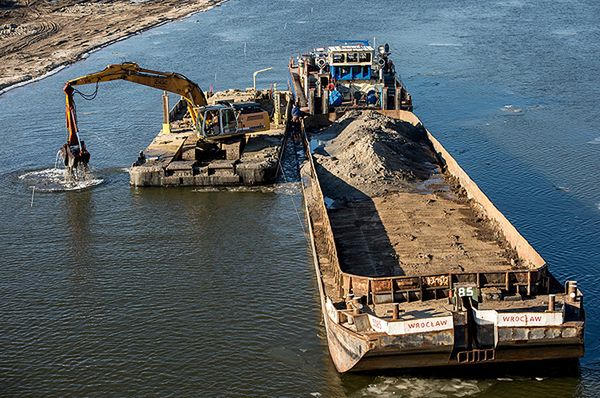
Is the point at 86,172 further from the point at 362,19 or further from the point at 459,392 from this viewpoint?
the point at 362,19

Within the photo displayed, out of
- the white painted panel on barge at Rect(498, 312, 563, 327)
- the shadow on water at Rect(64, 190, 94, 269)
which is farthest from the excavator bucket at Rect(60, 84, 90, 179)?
the white painted panel on barge at Rect(498, 312, 563, 327)

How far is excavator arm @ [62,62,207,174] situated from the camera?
29875 mm

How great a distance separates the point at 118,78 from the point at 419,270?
17.0 m

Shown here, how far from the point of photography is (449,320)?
16.3 m

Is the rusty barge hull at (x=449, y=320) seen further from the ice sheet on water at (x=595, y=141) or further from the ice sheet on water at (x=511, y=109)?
the ice sheet on water at (x=511, y=109)

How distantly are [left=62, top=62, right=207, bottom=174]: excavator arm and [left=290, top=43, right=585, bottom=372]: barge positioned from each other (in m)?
6.23

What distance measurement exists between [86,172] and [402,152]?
12.2 metres

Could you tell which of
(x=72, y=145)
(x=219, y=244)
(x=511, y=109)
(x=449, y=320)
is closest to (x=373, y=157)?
(x=219, y=244)

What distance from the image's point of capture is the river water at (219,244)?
18453mm

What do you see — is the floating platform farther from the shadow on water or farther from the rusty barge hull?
the rusty barge hull

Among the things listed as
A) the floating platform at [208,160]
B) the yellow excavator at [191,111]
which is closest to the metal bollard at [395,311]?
→ the floating platform at [208,160]

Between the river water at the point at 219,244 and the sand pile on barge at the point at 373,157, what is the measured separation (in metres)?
1.98

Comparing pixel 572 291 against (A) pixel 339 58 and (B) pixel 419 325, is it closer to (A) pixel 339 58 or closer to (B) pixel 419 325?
(B) pixel 419 325

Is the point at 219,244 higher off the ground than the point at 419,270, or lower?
lower
